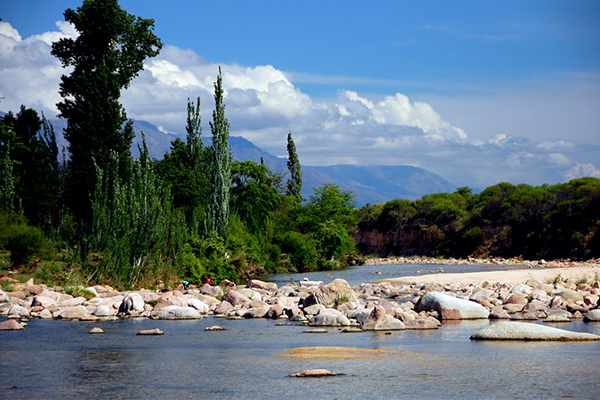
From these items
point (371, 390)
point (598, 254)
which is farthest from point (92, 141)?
point (598, 254)

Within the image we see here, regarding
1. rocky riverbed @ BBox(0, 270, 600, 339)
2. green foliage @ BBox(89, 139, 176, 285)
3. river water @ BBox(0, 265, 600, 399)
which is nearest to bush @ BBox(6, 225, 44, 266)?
green foliage @ BBox(89, 139, 176, 285)

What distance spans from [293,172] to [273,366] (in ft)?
224

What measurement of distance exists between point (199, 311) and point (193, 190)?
23047mm

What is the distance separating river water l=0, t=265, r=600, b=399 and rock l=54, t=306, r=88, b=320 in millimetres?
2132

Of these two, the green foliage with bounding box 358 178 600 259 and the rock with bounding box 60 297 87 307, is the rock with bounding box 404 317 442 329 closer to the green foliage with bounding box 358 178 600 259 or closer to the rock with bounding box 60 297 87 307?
the rock with bounding box 60 297 87 307

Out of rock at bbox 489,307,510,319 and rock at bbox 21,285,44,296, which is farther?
rock at bbox 21,285,44,296

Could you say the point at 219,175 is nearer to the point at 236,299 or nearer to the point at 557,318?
the point at 236,299

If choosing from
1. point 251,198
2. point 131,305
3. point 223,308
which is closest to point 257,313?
point 223,308

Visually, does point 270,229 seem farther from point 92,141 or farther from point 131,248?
point 131,248

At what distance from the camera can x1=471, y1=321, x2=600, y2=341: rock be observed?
534 inches

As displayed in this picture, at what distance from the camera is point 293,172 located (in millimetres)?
79062

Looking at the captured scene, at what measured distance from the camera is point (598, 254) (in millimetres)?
58531

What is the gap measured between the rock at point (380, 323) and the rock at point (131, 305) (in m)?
7.40

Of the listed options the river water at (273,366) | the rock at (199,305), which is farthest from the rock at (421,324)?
the rock at (199,305)
